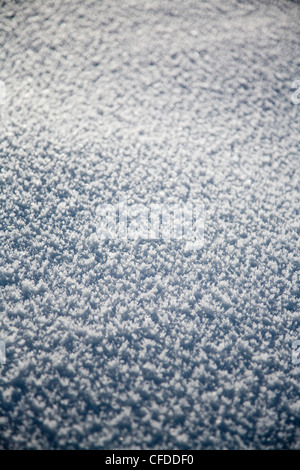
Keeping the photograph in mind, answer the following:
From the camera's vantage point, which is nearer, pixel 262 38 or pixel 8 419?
pixel 8 419

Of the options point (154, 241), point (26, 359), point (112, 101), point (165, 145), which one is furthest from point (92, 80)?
point (26, 359)

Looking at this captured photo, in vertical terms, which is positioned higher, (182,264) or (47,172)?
(47,172)

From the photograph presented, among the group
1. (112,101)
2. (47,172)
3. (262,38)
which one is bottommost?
(47,172)

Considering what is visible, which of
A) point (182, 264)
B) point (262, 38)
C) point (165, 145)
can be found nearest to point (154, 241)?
point (182, 264)

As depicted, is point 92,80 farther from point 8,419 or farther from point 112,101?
point 8,419

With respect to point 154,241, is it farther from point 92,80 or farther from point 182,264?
point 92,80
